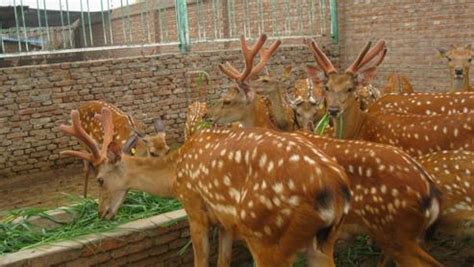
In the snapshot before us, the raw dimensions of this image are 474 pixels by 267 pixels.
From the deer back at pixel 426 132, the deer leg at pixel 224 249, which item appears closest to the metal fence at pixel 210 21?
the deer back at pixel 426 132

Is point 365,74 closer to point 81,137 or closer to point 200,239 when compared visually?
point 200,239

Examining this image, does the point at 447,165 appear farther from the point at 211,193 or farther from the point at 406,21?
the point at 406,21

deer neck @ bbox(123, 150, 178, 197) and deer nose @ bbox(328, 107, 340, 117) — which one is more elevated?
deer nose @ bbox(328, 107, 340, 117)

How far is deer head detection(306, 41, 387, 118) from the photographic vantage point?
18.8 feet

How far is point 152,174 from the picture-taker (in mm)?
4969

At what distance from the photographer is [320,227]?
340cm

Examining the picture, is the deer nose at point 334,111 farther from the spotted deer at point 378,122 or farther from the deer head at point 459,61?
the deer head at point 459,61

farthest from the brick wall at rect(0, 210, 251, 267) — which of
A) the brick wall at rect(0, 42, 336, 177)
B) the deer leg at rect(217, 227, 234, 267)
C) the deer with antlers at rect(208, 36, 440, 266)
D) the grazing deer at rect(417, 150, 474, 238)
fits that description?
the brick wall at rect(0, 42, 336, 177)

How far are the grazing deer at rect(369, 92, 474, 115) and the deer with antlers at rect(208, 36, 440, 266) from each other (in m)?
2.15

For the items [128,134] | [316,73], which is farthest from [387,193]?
[128,134]

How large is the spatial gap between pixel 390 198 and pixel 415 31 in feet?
25.9

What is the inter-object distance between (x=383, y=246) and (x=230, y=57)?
24.1 feet

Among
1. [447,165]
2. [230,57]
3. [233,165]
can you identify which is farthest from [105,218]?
[230,57]

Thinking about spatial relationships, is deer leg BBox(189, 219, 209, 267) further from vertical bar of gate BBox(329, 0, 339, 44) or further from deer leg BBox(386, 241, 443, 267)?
vertical bar of gate BBox(329, 0, 339, 44)
